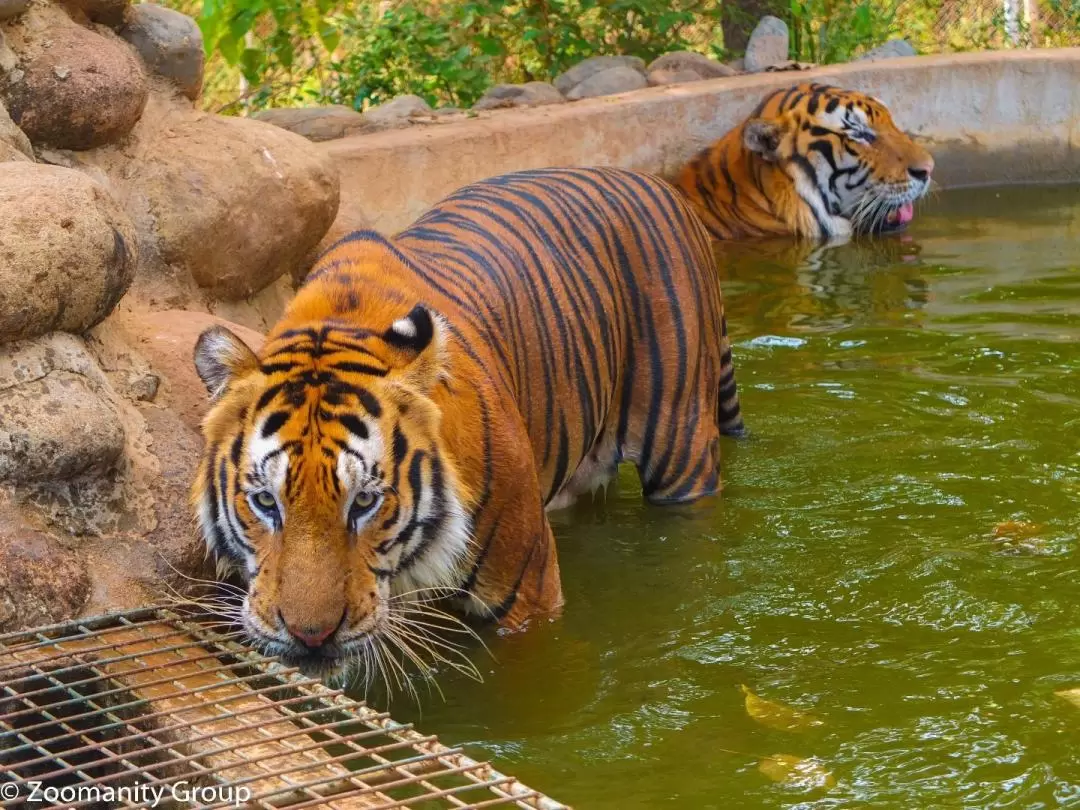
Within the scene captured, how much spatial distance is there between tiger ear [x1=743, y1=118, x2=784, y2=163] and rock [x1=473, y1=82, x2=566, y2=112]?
99 centimetres

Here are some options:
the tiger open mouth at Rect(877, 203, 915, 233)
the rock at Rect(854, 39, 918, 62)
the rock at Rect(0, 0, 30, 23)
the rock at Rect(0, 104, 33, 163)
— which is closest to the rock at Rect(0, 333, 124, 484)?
the rock at Rect(0, 104, 33, 163)

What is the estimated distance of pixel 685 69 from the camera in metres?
8.96

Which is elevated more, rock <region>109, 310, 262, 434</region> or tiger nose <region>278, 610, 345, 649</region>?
rock <region>109, 310, 262, 434</region>

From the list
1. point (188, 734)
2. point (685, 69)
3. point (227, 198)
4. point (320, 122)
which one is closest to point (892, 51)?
point (685, 69)

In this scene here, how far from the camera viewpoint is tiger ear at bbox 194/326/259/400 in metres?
3.18

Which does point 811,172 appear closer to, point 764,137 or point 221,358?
point 764,137

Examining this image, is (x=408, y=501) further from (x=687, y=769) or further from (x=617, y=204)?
(x=617, y=204)

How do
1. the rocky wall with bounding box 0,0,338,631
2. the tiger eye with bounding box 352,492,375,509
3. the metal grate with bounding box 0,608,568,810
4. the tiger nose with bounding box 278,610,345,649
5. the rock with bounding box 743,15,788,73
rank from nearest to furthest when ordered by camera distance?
1. the metal grate with bounding box 0,608,568,810
2. the tiger nose with bounding box 278,610,345,649
3. the tiger eye with bounding box 352,492,375,509
4. the rocky wall with bounding box 0,0,338,631
5. the rock with bounding box 743,15,788,73

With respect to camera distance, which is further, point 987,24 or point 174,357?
point 987,24

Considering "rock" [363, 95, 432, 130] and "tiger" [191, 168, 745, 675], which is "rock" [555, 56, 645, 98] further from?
"tiger" [191, 168, 745, 675]

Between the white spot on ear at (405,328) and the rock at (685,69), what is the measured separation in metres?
5.89

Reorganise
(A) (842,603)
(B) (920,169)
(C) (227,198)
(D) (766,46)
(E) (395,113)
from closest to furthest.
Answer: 1. (A) (842,603)
2. (C) (227,198)
3. (E) (395,113)
4. (B) (920,169)
5. (D) (766,46)

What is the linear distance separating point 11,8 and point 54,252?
123cm

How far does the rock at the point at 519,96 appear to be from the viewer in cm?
799
